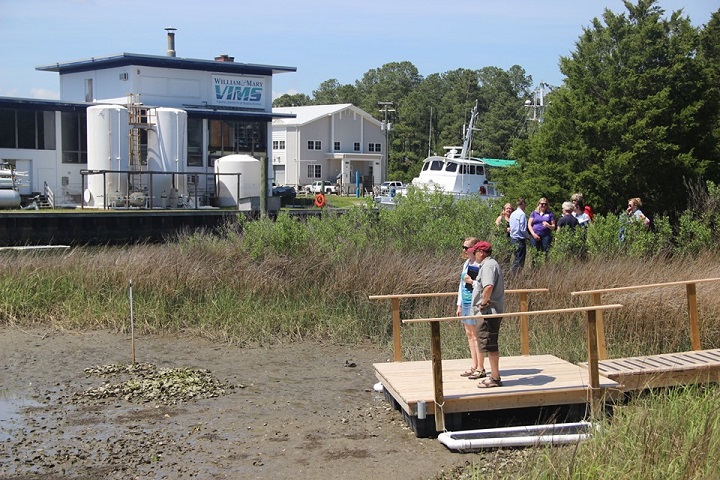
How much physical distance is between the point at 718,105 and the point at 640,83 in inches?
103

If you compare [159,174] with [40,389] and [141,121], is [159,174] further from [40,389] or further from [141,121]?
[40,389]

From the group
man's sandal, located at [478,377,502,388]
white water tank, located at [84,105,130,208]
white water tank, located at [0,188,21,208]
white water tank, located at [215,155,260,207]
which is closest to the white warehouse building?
white water tank, located at [215,155,260,207]

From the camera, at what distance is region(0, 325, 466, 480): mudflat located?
26.5 feet

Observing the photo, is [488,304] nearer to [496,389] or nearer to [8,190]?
[496,389]

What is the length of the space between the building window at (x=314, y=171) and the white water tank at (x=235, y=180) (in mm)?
33044

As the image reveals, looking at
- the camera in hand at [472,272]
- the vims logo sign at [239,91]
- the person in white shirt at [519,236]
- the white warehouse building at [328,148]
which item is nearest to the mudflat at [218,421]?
the camera in hand at [472,272]

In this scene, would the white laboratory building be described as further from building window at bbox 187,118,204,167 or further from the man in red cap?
the man in red cap

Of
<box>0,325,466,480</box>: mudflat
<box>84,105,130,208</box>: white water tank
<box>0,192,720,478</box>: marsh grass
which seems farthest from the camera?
<box>84,105,130,208</box>: white water tank

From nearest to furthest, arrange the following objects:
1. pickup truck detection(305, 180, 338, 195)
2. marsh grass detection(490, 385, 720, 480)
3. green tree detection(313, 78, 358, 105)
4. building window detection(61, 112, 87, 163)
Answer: marsh grass detection(490, 385, 720, 480) → building window detection(61, 112, 87, 163) → pickup truck detection(305, 180, 338, 195) → green tree detection(313, 78, 358, 105)

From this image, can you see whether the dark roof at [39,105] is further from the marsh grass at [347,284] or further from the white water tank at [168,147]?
the marsh grass at [347,284]

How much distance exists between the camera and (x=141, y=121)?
42.6 metres

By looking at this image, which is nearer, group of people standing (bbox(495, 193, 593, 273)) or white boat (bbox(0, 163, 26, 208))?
group of people standing (bbox(495, 193, 593, 273))

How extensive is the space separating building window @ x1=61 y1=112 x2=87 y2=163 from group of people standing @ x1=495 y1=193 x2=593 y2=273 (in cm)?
3059

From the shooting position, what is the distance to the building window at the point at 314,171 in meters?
77.8
